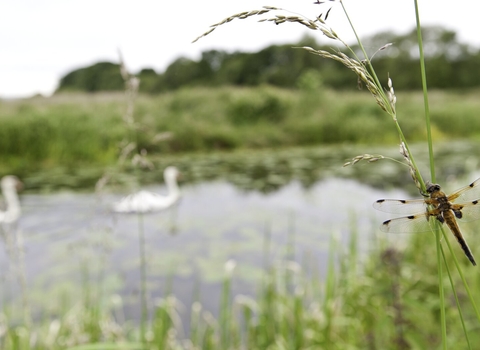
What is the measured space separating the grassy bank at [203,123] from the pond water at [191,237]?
2.21 meters

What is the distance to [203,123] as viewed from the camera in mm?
9320

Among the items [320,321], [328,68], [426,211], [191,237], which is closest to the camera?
[426,211]

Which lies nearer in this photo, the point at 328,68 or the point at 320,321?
the point at 320,321

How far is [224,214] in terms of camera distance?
14.7 feet

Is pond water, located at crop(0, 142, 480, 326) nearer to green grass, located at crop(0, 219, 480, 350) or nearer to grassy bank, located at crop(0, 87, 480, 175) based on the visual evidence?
green grass, located at crop(0, 219, 480, 350)

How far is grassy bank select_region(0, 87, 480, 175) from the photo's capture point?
702cm

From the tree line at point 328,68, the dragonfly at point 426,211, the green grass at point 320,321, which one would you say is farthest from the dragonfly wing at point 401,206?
the tree line at point 328,68

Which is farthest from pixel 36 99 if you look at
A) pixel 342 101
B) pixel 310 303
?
pixel 310 303

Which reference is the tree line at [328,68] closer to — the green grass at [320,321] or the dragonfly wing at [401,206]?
the green grass at [320,321]

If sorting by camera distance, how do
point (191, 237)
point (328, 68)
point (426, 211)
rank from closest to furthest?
point (426, 211) → point (191, 237) → point (328, 68)

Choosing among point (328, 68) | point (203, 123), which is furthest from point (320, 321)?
point (328, 68)

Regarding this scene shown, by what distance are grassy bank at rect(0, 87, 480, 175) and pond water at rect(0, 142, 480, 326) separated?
221cm

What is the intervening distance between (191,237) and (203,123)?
582 centimetres

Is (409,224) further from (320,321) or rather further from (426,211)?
(320,321)
